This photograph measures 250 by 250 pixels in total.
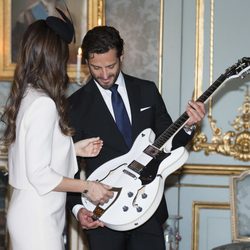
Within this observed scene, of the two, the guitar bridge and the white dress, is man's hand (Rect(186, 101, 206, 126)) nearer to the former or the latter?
the guitar bridge

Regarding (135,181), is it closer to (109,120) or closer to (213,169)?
(109,120)

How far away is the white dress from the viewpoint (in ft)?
8.33

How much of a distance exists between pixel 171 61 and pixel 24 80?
158 cm

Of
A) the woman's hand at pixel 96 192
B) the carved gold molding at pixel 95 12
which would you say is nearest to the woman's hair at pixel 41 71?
the woman's hand at pixel 96 192

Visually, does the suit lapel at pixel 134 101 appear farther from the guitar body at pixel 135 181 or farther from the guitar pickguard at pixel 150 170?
the guitar pickguard at pixel 150 170

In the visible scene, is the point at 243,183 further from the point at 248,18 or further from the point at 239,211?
the point at 248,18

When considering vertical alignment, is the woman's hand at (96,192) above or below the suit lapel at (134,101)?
below

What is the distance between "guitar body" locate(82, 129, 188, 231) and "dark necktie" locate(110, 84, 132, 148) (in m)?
0.07

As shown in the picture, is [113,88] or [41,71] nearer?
[41,71]

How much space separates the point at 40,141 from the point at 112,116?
66 cm

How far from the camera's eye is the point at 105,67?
120 inches

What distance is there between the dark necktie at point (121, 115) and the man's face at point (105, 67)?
0.24 feet

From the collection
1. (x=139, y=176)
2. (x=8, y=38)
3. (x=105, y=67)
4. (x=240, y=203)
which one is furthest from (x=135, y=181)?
(x=8, y=38)

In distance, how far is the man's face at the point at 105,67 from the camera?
306 cm
